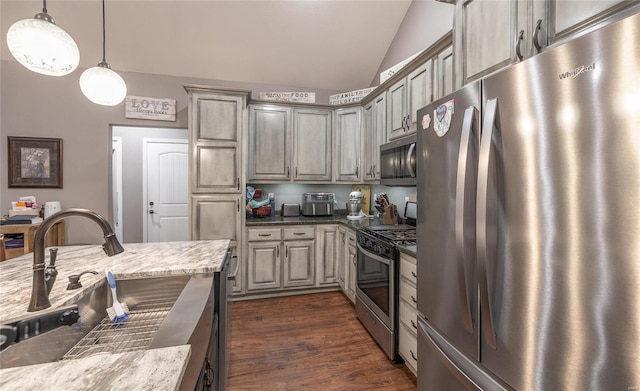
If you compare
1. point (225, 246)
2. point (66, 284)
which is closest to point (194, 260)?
point (225, 246)

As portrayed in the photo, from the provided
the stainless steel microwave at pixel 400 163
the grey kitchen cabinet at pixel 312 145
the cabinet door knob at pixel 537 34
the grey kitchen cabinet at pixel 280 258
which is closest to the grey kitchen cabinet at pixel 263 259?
the grey kitchen cabinet at pixel 280 258

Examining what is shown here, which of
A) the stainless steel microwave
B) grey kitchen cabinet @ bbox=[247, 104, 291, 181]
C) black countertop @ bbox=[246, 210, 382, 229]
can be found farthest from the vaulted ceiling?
black countertop @ bbox=[246, 210, 382, 229]

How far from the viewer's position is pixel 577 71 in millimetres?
734

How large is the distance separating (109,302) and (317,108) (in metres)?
2.93

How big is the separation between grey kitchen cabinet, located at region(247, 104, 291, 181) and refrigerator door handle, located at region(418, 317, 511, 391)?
2490 mm

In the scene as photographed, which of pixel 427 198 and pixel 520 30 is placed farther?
pixel 427 198

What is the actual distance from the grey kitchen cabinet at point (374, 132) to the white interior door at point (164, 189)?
2.94m

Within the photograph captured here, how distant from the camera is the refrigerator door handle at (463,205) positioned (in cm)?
106

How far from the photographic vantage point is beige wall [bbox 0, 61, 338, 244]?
3.09 metres

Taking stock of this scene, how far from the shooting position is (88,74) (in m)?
1.64

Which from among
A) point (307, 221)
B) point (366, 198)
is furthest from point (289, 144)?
point (366, 198)

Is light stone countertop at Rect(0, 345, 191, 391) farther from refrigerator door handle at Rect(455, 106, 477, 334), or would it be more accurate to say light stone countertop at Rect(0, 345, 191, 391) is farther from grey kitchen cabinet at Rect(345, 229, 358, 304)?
grey kitchen cabinet at Rect(345, 229, 358, 304)

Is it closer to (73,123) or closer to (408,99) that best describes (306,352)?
(408,99)

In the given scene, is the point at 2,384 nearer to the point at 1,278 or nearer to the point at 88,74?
the point at 1,278
